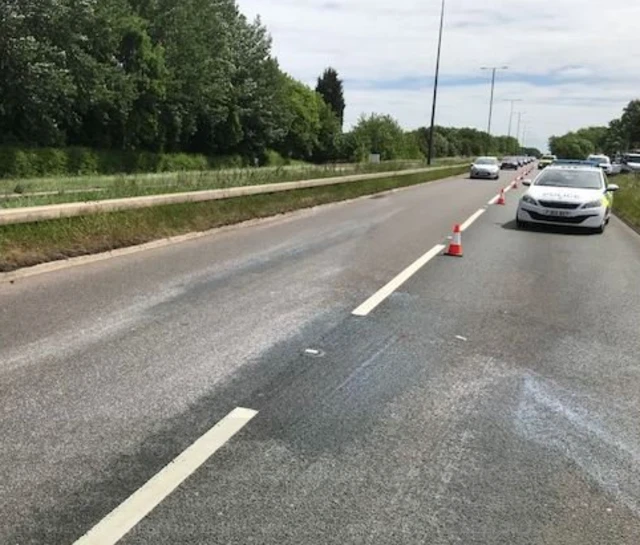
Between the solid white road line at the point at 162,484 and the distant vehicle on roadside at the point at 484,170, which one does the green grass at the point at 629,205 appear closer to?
the solid white road line at the point at 162,484

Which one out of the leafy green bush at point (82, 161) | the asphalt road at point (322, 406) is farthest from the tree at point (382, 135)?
the asphalt road at point (322, 406)

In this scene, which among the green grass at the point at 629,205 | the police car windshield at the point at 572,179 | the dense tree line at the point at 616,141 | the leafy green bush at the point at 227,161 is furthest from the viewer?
the dense tree line at the point at 616,141

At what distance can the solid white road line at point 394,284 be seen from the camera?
7734 millimetres

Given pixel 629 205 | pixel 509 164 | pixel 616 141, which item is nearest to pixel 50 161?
pixel 629 205

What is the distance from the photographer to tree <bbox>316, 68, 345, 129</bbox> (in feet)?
374

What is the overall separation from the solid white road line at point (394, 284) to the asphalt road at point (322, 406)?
0.13m

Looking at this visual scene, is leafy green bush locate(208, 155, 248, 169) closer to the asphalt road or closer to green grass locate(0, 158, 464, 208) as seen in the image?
green grass locate(0, 158, 464, 208)

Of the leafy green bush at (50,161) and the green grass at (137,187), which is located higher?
the green grass at (137,187)

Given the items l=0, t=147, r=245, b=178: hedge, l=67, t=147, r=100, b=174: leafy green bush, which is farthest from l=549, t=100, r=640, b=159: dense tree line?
l=67, t=147, r=100, b=174: leafy green bush

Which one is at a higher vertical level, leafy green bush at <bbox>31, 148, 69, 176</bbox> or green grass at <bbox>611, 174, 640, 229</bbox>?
green grass at <bbox>611, 174, 640, 229</bbox>

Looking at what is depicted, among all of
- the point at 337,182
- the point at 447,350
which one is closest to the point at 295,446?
the point at 447,350

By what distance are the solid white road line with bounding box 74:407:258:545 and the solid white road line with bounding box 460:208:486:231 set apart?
41.8 feet

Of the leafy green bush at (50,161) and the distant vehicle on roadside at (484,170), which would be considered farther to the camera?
the distant vehicle on roadside at (484,170)

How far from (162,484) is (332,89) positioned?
11474 cm
